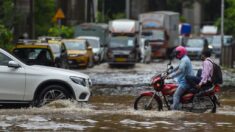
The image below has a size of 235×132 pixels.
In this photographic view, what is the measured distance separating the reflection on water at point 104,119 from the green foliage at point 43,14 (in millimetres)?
28339

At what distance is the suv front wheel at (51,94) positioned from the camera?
55.7 ft

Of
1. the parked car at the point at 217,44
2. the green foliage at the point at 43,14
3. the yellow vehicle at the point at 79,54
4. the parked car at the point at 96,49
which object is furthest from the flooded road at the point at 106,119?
the parked car at the point at 217,44

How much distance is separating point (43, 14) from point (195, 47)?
16171 millimetres

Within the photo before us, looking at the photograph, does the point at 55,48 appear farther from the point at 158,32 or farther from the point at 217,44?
the point at 217,44

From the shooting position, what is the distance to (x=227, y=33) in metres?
70.1

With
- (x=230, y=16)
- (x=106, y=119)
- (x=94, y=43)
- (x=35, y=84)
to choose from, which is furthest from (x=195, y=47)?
(x=106, y=119)

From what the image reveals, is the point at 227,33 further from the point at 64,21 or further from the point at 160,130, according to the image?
the point at 160,130

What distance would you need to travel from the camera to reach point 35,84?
659 inches

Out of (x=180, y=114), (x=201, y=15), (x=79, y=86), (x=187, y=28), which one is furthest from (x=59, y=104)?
(x=201, y=15)

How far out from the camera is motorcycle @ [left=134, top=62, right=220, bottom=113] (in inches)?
664

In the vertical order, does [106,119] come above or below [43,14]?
below

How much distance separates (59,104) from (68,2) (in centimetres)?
4969

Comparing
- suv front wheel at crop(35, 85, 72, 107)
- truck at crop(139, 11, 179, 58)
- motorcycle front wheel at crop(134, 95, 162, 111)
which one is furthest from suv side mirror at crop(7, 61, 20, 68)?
truck at crop(139, 11, 179, 58)

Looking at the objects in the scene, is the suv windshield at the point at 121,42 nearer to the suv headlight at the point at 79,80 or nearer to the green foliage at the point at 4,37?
the green foliage at the point at 4,37
